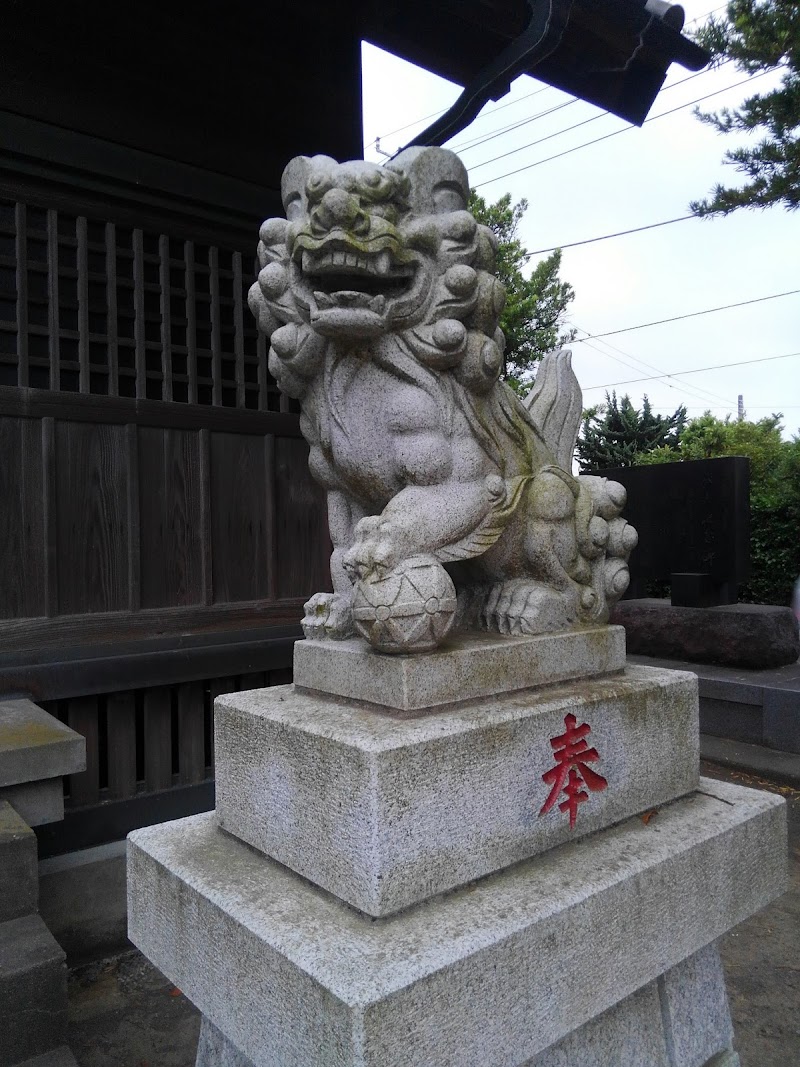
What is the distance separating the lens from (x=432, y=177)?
6.56 ft

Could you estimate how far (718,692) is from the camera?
552 centimetres

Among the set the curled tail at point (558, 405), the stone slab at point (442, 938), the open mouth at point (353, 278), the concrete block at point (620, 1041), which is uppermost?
the open mouth at point (353, 278)

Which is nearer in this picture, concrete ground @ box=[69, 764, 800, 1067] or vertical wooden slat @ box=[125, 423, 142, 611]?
concrete ground @ box=[69, 764, 800, 1067]

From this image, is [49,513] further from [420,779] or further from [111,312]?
[420,779]

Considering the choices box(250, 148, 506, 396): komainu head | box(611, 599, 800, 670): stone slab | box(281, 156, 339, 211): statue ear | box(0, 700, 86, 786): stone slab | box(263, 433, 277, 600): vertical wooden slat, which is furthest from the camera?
box(611, 599, 800, 670): stone slab

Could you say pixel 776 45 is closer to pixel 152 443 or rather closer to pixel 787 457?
pixel 787 457

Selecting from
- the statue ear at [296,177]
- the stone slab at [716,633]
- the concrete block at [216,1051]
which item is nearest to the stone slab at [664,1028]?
the concrete block at [216,1051]

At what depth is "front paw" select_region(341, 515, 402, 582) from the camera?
5.87 ft

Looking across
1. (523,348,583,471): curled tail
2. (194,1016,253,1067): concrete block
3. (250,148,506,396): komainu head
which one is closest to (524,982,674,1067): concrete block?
(194,1016,253,1067): concrete block

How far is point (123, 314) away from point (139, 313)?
0.27ft

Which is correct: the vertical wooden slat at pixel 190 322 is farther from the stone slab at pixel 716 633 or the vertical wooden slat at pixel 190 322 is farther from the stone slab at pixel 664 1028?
the stone slab at pixel 716 633

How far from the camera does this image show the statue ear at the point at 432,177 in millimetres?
1979

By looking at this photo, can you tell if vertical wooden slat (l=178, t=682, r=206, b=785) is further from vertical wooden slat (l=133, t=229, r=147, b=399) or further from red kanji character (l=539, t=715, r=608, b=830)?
red kanji character (l=539, t=715, r=608, b=830)

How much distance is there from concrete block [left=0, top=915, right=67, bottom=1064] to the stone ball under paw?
1.69m
